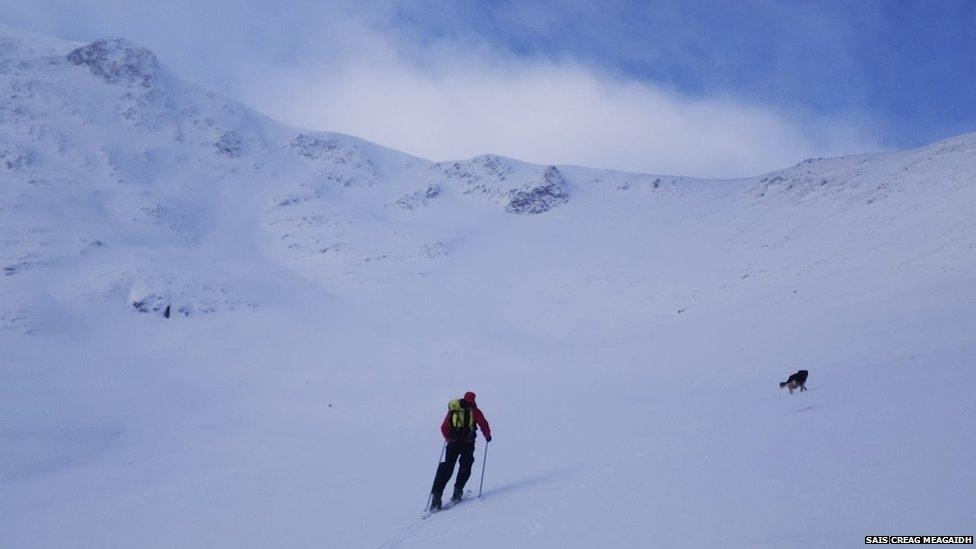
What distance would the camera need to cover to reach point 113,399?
2781 centimetres

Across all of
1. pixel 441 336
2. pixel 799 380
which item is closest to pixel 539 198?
pixel 441 336

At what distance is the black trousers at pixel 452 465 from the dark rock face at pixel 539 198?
66.9 m

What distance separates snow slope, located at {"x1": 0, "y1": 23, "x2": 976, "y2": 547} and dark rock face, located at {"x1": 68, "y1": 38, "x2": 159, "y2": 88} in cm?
48

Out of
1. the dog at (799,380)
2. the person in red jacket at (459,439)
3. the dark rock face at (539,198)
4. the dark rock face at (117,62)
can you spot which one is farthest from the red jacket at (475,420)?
the dark rock face at (117,62)

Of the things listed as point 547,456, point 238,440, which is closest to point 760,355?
point 547,456

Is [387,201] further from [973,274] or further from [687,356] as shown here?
[973,274]

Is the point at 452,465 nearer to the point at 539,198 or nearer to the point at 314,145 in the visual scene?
the point at 539,198

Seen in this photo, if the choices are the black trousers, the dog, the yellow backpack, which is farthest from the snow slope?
the yellow backpack

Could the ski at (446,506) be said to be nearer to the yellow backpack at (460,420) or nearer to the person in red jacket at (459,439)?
the person in red jacket at (459,439)

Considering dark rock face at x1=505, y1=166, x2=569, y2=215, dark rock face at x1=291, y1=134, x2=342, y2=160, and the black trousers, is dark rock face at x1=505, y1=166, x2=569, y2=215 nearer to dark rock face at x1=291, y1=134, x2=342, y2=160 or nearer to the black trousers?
dark rock face at x1=291, y1=134, x2=342, y2=160

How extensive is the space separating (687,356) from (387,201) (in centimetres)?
5860

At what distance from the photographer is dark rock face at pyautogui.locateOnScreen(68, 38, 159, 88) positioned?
8688 cm

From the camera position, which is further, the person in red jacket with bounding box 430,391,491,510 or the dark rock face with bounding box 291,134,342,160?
the dark rock face with bounding box 291,134,342,160

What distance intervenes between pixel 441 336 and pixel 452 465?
103 ft
